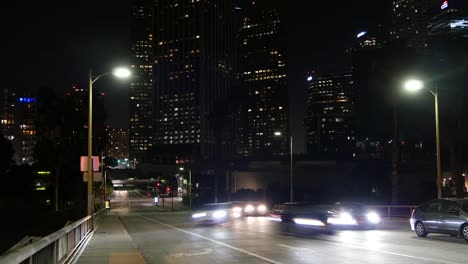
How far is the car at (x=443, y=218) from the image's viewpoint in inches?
832

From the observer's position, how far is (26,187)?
11044 centimetres

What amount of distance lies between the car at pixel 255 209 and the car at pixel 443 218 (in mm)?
22264

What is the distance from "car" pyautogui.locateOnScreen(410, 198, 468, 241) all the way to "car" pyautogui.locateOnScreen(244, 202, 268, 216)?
73.0 feet

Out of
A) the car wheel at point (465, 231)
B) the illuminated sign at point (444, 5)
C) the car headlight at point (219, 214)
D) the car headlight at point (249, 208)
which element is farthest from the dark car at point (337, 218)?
the illuminated sign at point (444, 5)

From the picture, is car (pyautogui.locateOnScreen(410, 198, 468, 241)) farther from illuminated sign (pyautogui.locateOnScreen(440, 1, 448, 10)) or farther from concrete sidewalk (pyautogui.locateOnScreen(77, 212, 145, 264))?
illuminated sign (pyautogui.locateOnScreen(440, 1, 448, 10))

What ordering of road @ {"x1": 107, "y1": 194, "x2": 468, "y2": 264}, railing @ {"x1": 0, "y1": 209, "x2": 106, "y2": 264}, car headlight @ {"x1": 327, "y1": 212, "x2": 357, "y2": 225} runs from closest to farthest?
railing @ {"x1": 0, "y1": 209, "x2": 106, "y2": 264} < road @ {"x1": 107, "y1": 194, "x2": 468, "y2": 264} < car headlight @ {"x1": 327, "y1": 212, "x2": 357, "y2": 225}

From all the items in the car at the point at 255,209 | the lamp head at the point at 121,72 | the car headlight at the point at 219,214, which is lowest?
the car at the point at 255,209

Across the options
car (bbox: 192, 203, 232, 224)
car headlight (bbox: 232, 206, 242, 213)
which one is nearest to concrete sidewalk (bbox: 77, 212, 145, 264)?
car (bbox: 192, 203, 232, 224)

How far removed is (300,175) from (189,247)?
277ft

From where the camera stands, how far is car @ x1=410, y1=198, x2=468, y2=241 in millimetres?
21125

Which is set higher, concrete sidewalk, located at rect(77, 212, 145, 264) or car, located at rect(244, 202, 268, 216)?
concrete sidewalk, located at rect(77, 212, 145, 264)

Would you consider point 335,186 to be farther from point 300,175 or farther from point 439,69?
point 439,69

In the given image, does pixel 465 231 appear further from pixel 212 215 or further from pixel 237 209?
pixel 237 209

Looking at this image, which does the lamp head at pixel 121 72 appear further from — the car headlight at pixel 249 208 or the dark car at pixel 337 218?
the car headlight at pixel 249 208
